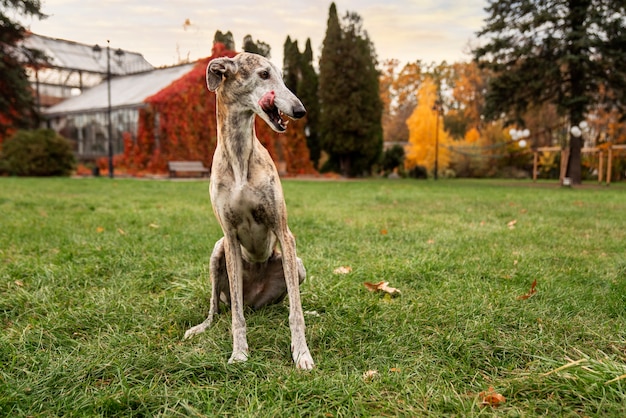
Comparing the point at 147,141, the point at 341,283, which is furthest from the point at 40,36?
the point at 341,283

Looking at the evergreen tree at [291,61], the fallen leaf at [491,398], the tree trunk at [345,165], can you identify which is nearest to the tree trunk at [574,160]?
the tree trunk at [345,165]

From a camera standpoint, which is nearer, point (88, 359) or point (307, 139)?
point (88, 359)

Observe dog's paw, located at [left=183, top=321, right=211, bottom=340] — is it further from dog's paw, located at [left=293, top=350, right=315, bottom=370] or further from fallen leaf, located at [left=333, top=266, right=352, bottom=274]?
fallen leaf, located at [left=333, top=266, right=352, bottom=274]

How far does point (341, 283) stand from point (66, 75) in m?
34.1

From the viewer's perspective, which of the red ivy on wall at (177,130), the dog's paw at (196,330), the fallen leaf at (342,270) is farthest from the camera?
the red ivy on wall at (177,130)

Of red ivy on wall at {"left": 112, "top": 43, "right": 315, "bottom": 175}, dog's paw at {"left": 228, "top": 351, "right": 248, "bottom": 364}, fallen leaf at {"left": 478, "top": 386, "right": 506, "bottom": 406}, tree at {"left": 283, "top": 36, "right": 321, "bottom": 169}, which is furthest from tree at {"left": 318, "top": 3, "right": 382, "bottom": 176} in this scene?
fallen leaf at {"left": 478, "top": 386, "right": 506, "bottom": 406}

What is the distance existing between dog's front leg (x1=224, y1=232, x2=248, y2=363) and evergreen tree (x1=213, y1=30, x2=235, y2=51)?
1938 centimetres

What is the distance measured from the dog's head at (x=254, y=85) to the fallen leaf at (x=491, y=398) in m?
1.49

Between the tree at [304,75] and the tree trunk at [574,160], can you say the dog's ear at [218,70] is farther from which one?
the tree at [304,75]

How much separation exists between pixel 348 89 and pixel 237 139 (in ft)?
70.0

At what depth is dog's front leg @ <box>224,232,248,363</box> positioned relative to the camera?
233 cm

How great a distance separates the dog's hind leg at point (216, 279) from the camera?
2.76m

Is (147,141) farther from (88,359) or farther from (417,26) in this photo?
(88,359)

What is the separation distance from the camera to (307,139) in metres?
26.8
